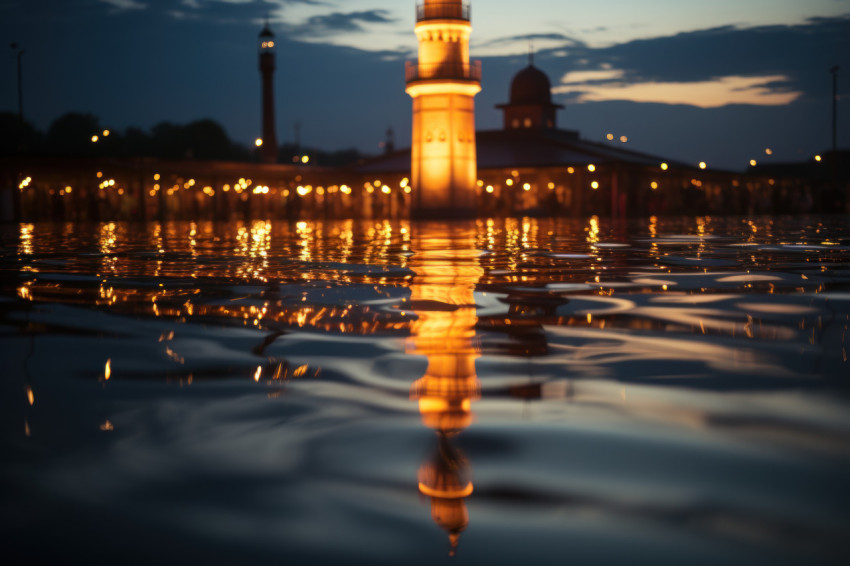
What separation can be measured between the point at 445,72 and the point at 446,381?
41575 millimetres

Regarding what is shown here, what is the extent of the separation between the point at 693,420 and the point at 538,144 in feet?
201

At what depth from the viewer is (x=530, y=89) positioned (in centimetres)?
8750

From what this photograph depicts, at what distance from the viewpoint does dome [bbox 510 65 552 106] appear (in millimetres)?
87250

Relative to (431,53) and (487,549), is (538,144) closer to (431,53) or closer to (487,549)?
(431,53)

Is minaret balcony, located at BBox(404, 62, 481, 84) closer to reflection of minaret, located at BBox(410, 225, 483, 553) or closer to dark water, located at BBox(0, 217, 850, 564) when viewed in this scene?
reflection of minaret, located at BBox(410, 225, 483, 553)

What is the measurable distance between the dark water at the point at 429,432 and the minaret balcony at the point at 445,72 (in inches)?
1504

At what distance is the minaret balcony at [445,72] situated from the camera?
44.2 m

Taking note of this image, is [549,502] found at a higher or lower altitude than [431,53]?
lower

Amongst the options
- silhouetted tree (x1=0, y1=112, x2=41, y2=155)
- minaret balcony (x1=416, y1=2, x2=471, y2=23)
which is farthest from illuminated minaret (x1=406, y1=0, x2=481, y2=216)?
silhouetted tree (x1=0, y1=112, x2=41, y2=155)

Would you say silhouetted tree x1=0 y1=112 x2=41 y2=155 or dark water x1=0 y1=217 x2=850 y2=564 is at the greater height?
silhouetted tree x1=0 y1=112 x2=41 y2=155

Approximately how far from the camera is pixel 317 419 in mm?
3195

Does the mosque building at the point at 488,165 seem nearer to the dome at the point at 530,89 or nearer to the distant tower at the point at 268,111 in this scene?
the dome at the point at 530,89

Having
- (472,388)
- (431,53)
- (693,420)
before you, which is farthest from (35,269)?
(431,53)

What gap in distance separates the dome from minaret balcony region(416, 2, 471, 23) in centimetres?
4332
